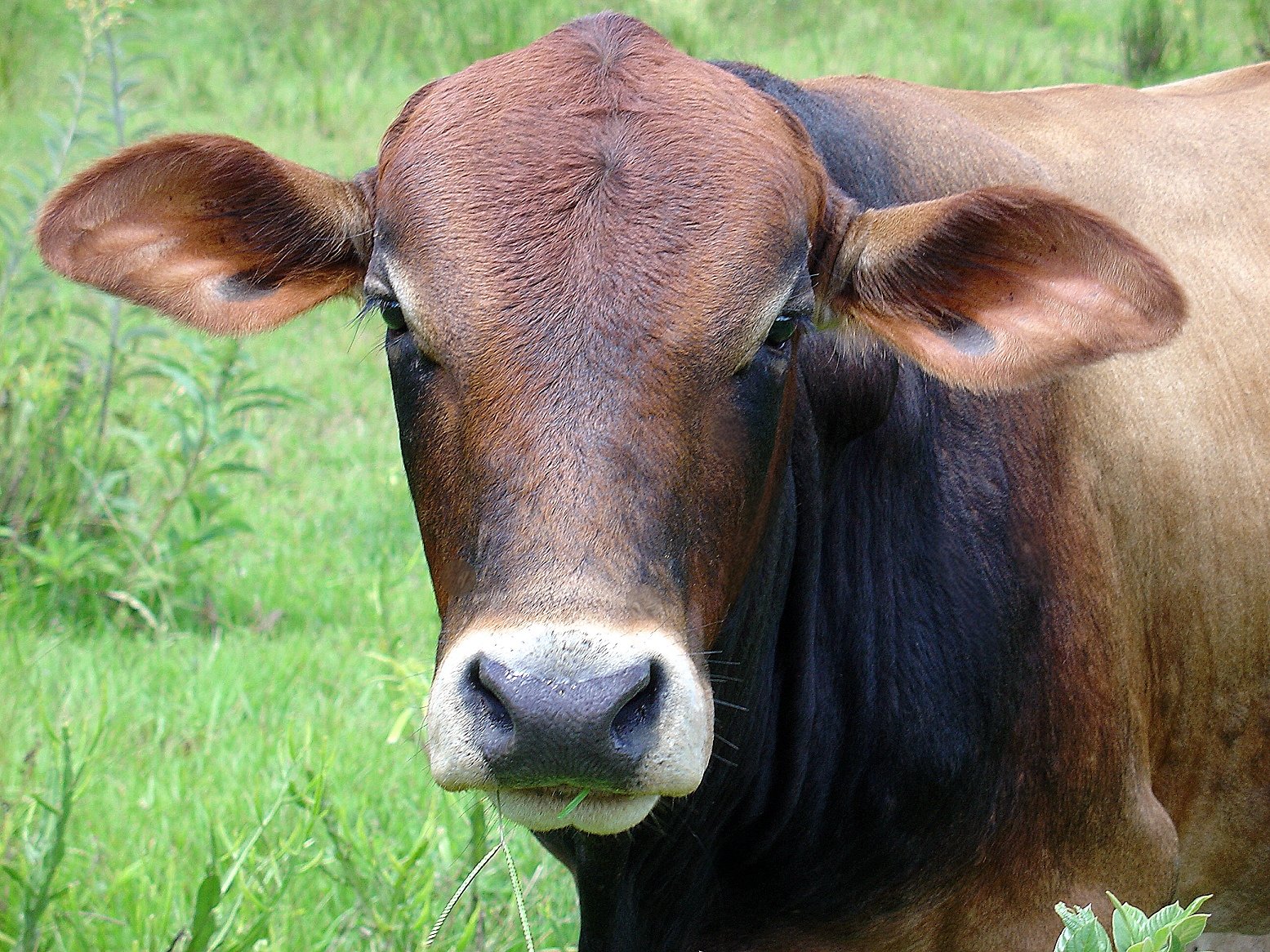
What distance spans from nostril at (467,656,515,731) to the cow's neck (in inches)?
33.8

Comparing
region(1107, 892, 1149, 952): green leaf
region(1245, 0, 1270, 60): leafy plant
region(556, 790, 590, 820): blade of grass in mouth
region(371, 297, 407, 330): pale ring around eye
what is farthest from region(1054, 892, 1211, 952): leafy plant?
region(1245, 0, 1270, 60): leafy plant

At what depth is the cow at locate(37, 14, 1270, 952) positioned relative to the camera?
226 cm

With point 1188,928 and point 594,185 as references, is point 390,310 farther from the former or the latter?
point 1188,928

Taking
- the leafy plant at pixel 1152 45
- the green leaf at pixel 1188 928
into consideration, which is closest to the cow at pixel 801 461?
the green leaf at pixel 1188 928

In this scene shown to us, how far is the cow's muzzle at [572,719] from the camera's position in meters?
2.03

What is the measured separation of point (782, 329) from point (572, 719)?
2.83ft

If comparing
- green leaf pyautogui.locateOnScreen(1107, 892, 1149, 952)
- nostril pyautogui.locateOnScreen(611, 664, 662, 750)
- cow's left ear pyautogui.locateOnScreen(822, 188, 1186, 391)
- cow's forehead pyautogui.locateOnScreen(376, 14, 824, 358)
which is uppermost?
cow's forehead pyautogui.locateOnScreen(376, 14, 824, 358)

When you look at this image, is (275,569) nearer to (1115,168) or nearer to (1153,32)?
(1115,168)

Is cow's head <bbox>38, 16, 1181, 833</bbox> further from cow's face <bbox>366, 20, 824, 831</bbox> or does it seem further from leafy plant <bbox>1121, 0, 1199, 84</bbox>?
leafy plant <bbox>1121, 0, 1199, 84</bbox>

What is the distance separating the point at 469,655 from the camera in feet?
6.91

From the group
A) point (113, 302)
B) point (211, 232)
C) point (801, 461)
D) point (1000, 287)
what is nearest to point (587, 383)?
point (801, 461)

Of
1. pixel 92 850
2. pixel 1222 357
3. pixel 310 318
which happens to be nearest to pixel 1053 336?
pixel 1222 357

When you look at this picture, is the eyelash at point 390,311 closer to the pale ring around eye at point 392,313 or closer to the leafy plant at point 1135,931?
the pale ring around eye at point 392,313

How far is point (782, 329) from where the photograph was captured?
2557 mm
